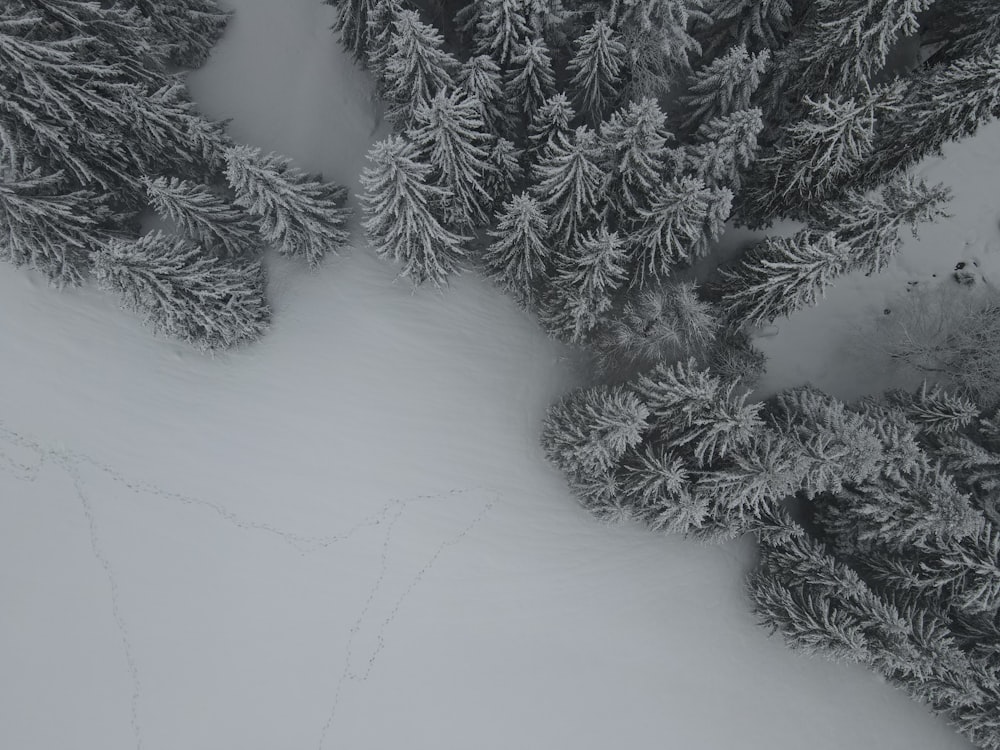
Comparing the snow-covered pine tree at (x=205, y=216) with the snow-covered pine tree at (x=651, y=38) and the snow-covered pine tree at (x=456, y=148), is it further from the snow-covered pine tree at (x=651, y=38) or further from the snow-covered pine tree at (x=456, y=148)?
the snow-covered pine tree at (x=651, y=38)

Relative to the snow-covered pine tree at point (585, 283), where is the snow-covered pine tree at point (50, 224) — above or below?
below

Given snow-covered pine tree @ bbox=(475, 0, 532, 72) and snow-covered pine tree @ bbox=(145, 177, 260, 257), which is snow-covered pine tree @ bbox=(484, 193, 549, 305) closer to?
snow-covered pine tree @ bbox=(475, 0, 532, 72)

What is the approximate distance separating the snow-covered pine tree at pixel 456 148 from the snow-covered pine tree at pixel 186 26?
9743 mm

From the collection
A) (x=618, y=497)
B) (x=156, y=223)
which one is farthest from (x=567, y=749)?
(x=156, y=223)

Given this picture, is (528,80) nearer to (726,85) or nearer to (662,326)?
(726,85)

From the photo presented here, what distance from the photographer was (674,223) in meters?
15.3

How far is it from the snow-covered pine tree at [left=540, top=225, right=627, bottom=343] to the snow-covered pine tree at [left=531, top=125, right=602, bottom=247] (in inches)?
19.8

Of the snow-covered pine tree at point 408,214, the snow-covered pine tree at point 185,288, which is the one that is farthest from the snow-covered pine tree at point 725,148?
the snow-covered pine tree at point 185,288

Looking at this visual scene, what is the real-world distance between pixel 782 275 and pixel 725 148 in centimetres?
421

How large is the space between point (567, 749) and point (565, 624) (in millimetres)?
4294

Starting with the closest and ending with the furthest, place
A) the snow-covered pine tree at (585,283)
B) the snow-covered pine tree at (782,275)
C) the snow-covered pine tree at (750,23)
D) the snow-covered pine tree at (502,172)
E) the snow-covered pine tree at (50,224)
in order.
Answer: the snow-covered pine tree at (782,275), the snow-covered pine tree at (50,224), the snow-covered pine tree at (585,283), the snow-covered pine tree at (502,172), the snow-covered pine tree at (750,23)

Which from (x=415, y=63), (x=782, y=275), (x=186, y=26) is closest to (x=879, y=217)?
(x=782, y=275)

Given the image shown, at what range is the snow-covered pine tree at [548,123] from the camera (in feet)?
49.2

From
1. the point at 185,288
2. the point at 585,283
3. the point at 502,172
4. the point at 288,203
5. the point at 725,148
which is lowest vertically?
the point at 185,288
